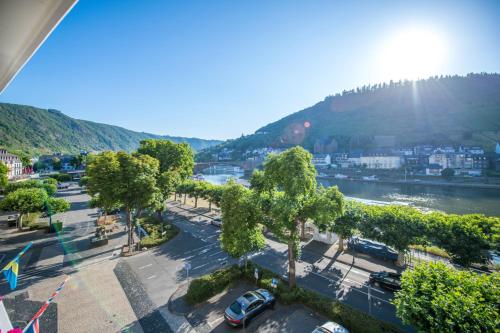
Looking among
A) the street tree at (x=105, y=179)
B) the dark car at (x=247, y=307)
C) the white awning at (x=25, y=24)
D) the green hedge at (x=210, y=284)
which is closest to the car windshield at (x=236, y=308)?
the dark car at (x=247, y=307)

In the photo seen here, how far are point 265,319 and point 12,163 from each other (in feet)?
373

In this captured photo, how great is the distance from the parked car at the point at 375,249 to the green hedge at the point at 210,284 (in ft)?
35.0

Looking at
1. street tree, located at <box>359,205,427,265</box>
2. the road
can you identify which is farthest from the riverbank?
the road

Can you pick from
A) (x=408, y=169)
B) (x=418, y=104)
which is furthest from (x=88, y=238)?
(x=418, y=104)

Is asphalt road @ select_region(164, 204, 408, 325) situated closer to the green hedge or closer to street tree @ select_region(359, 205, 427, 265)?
the green hedge

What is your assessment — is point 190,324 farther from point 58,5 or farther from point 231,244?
point 58,5

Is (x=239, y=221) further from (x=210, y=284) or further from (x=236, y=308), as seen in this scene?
(x=236, y=308)

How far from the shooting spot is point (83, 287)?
15508mm

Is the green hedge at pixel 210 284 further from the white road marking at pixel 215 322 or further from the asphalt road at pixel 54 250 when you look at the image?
the asphalt road at pixel 54 250

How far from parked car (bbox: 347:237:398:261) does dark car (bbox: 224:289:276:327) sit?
396 inches

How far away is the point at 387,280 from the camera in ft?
49.6

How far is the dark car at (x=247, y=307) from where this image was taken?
38.9 feet

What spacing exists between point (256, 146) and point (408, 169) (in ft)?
372

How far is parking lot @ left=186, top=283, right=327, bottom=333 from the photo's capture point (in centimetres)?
1198
